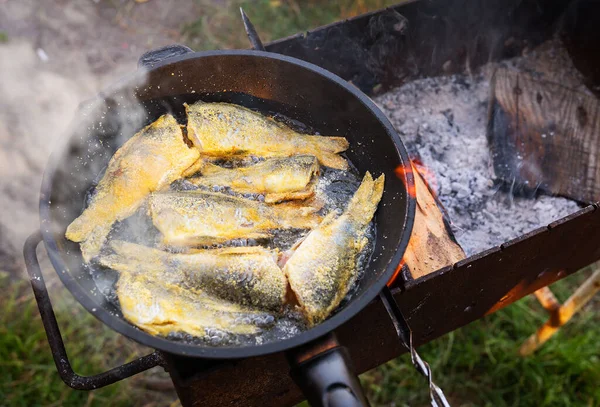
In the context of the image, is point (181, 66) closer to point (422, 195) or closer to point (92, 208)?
point (92, 208)

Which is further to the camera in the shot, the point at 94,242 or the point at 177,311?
the point at 94,242

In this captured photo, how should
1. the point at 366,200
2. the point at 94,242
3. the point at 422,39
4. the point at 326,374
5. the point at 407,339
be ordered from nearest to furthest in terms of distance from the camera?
the point at 326,374, the point at 407,339, the point at 94,242, the point at 366,200, the point at 422,39

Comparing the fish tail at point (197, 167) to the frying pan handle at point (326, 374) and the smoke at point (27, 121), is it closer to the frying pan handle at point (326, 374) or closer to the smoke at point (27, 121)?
the frying pan handle at point (326, 374)

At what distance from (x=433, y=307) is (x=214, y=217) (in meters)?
1.10

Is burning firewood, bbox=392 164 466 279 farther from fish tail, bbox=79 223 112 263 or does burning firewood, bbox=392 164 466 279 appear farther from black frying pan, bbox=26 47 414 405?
fish tail, bbox=79 223 112 263

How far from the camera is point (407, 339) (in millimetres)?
1688

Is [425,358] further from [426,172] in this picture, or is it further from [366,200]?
[366,200]

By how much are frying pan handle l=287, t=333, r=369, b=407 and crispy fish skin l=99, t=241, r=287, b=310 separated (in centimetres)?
35

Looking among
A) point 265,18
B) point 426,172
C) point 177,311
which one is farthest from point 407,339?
point 265,18

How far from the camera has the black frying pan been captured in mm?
1513

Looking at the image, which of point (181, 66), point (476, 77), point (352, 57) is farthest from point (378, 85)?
point (181, 66)

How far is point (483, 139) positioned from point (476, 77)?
0.58m

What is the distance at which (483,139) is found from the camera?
3.12 meters

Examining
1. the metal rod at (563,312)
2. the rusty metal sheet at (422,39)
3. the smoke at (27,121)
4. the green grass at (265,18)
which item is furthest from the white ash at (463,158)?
the smoke at (27,121)
